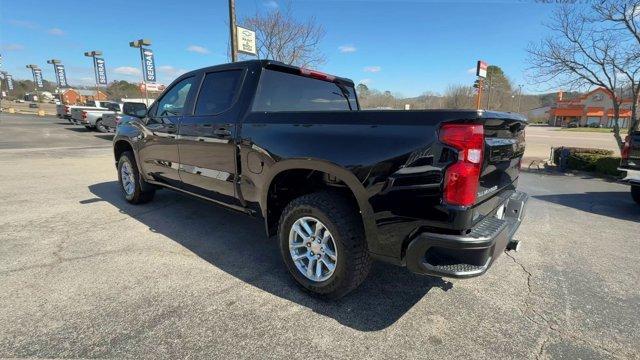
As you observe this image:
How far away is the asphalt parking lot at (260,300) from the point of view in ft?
7.62

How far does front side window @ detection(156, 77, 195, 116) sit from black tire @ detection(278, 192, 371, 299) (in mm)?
2225

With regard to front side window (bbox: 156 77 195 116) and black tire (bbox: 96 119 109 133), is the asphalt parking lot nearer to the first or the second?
front side window (bbox: 156 77 195 116)

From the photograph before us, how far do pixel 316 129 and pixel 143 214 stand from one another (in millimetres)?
3548

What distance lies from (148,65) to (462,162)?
73.9 ft

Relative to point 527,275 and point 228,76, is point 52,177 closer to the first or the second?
point 228,76

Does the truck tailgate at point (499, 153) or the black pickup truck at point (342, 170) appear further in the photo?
the truck tailgate at point (499, 153)

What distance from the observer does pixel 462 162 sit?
2074 millimetres

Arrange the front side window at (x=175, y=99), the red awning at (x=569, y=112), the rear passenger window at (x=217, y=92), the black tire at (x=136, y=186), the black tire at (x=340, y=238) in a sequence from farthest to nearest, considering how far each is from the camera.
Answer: the red awning at (x=569, y=112) < the black tire at (x=136, y=186) < the front side window at (x=175, y=99) < the rear passenger window at (x=217, y=92) < the black tire at (x=340, y=238)

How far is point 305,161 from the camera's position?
271 cm

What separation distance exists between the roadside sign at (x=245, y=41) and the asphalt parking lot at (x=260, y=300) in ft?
23.1

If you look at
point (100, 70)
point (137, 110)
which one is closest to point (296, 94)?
point (137, 110)

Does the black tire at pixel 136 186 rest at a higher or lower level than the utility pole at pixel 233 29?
lower

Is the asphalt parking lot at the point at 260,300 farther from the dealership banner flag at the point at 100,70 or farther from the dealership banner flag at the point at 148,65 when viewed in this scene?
the dealership banner flag at the point at 100,70

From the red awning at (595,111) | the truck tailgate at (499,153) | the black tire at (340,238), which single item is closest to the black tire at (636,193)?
the truck tailgate at (499,153)
